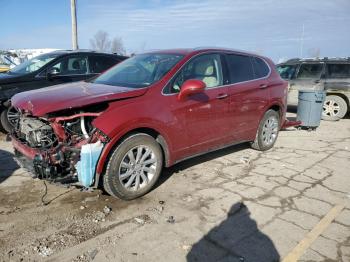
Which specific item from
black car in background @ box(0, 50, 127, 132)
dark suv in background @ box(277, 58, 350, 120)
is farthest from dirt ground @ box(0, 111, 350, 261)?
dark suv in background @ box(277, 58, 350, 120)

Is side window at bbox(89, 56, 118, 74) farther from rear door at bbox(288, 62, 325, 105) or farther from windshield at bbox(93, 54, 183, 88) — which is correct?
rear door at bbox(288, 62, 325, 105)

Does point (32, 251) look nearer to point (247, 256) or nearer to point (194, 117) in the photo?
point (247, 256)

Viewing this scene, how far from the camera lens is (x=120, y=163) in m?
4.02

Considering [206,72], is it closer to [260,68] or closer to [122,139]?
[260,68]

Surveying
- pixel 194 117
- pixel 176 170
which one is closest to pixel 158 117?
pixel 194 117

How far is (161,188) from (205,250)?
1.56m

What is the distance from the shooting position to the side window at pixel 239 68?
5469 millimetres

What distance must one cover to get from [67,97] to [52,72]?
412cm

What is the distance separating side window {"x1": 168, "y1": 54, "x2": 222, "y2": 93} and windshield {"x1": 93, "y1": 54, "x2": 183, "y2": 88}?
19cm

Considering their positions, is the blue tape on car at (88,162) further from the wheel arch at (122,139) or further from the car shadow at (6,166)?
the car shadow at (6,166)

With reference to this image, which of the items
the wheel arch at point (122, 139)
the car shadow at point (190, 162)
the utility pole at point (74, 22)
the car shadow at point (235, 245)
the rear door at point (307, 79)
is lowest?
the car shadow at point (235, 245)

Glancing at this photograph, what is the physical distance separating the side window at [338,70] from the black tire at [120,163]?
7751 mm

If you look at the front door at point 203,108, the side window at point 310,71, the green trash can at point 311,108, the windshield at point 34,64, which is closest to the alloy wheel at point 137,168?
the front door at point 203,108

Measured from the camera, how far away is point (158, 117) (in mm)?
4297
